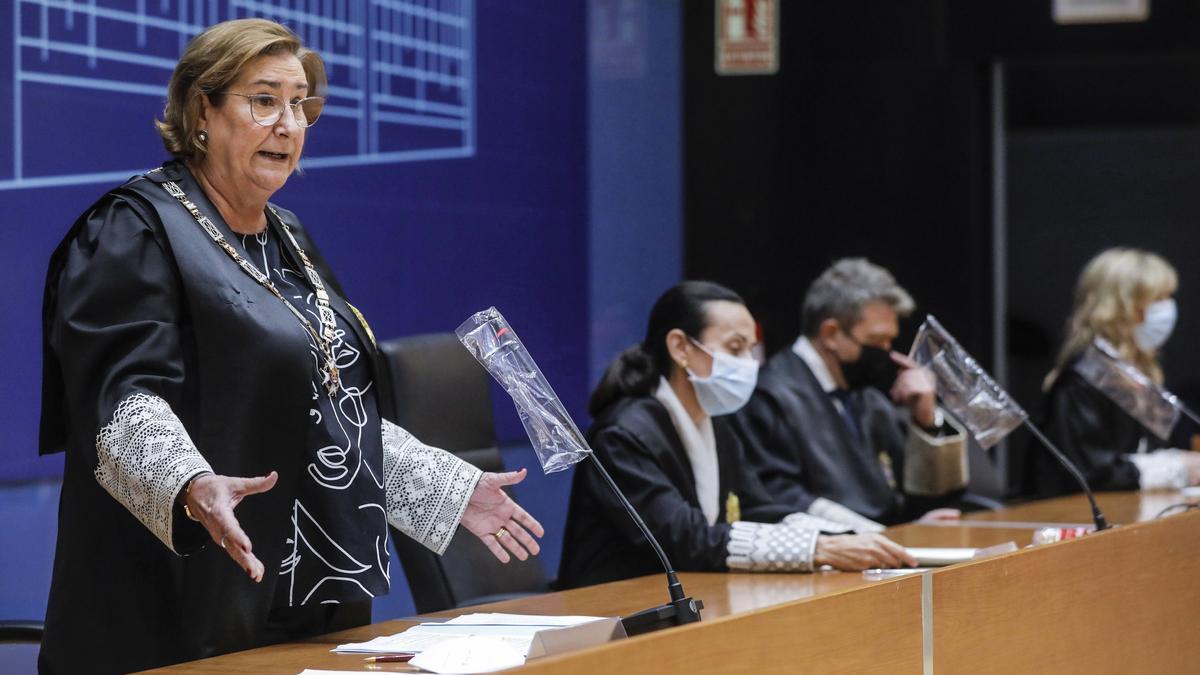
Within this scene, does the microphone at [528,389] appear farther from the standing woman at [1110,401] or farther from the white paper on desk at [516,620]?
the standing woman at [1110,401]

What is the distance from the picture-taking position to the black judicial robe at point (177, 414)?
183 cm

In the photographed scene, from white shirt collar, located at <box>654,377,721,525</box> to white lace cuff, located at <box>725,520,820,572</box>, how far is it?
0.32 meters

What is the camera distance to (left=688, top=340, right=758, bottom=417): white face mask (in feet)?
10.2

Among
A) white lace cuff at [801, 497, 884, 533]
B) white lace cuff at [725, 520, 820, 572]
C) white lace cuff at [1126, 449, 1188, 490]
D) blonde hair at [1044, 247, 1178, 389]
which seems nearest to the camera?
white lace cuff at [725, 520, 820, 572]

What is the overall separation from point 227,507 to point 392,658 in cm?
26

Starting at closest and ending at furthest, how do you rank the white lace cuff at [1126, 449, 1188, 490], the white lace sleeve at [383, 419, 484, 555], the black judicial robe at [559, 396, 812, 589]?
the white lace sleeve at [383, 419, 484, 555] < the black judicial robe at [559, 396, 812, 589] < the white lace cuff at [1126, 449, 1188, 490]

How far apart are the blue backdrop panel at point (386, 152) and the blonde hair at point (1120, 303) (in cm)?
160

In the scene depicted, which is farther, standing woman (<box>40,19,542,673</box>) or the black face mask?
the black face mask

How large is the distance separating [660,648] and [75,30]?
1954mm

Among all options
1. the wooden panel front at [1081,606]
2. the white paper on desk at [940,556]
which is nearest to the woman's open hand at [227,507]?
the wooden panel front at [1081,606]

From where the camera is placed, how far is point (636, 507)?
9.29ft

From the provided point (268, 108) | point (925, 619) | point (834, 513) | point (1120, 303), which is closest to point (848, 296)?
point (834, 513)

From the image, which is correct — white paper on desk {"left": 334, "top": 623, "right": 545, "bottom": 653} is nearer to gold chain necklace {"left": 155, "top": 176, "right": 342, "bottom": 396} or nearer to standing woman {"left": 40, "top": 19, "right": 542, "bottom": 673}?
standing woman {"left": 40, "top": 19, "right": 542, "bottom": 673}

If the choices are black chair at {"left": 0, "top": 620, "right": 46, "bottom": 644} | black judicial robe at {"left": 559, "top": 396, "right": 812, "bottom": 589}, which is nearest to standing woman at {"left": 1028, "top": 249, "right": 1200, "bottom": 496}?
black judicial robe at {"left": 559, "top": 396, "right": 812, "bottom": 589}
